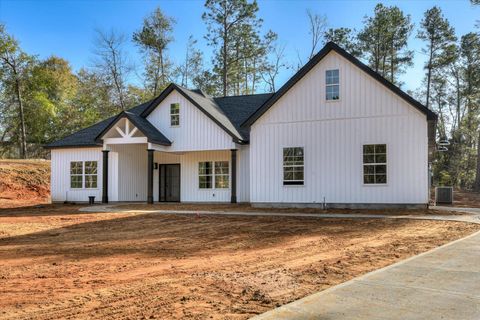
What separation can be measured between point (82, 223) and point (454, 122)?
45.5 metres

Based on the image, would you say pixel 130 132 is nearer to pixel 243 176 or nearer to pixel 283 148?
pixel 243 176

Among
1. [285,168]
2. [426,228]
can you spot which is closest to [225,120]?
[285,168]

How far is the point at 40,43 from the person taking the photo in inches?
1841

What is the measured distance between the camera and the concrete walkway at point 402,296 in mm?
4410

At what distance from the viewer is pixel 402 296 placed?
5051 mm

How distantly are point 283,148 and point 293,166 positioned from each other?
34.8 inches

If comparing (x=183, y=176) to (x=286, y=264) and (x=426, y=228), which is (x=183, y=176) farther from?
(x=286, y=264)

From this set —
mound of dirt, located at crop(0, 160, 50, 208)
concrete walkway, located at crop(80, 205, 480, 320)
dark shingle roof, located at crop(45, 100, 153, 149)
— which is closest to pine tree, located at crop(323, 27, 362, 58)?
dark shingle roof, located at crop(45, 100, 153, 149)

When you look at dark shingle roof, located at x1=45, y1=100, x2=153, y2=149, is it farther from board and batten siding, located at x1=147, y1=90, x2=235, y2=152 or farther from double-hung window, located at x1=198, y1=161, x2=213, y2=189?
double-hung window, located at x1=198, y1=161, x2=213, y2=189

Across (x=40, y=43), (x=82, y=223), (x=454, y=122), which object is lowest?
(x=82, y=223)

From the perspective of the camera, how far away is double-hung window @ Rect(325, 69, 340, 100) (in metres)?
17.3

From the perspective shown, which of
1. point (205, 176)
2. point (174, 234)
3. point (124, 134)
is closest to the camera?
point (174, 234)

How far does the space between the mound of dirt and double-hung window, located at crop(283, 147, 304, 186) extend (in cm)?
1674

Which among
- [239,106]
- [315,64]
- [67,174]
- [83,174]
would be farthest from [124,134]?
[315,64]
